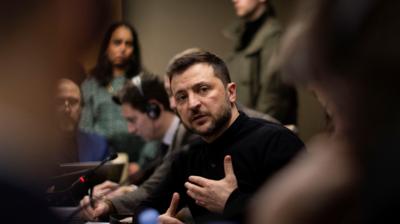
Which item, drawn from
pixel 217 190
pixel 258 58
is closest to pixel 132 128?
pixel 258 58

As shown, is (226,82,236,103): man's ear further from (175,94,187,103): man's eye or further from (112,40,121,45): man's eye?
(112,40,121,45): man's eye

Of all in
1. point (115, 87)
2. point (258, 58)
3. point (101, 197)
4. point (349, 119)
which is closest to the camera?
point (349, 119)

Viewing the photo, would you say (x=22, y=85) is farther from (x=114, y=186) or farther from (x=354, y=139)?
(x=114, y=186)

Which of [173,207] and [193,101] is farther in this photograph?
[193,101]

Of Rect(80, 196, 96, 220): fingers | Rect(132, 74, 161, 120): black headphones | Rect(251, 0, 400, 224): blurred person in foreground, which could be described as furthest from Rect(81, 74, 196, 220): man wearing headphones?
Rect(251, 0, 400, 224): blurred person in foreground

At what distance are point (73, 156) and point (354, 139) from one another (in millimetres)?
1369

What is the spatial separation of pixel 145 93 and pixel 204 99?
110 centimetres

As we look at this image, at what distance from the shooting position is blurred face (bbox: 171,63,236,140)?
1771mm

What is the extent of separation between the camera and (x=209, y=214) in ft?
5.12

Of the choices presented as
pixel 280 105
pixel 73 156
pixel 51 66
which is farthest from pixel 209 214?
pixel 280 105

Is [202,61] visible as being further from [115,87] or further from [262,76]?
[115,87]

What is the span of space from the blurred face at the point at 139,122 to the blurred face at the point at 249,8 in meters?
0.68

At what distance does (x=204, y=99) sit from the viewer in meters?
1.79

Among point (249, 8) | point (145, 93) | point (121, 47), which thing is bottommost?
point (145, 93)
